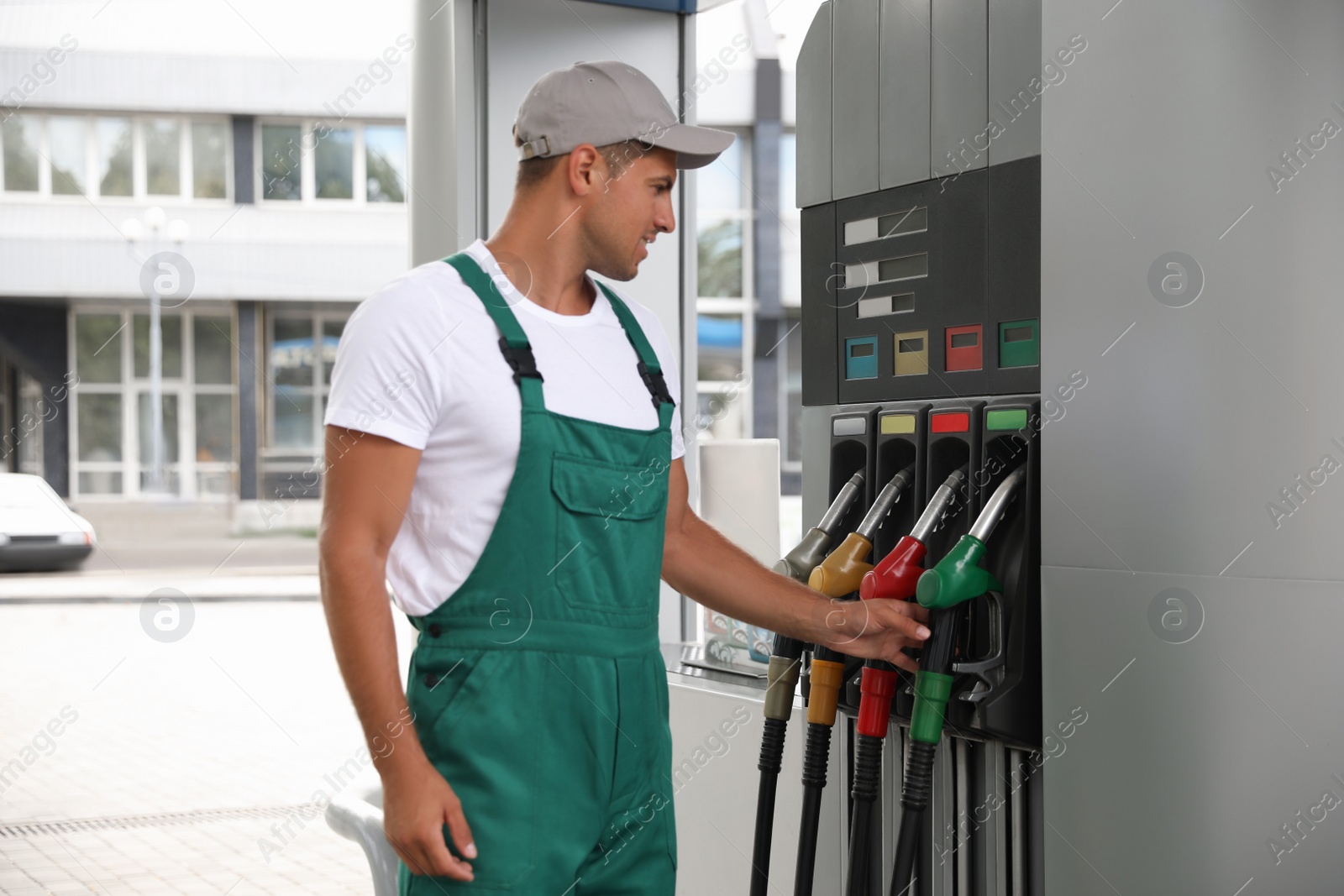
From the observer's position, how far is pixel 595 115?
4.93 ft

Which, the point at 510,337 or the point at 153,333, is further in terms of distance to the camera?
the point at 153,333

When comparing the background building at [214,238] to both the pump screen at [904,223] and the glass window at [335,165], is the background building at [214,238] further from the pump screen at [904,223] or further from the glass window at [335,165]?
the pump screen at [904,223]

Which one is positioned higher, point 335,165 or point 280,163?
point 335,165

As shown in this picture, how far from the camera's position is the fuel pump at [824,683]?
1952 mm

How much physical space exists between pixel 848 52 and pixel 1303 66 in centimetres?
85

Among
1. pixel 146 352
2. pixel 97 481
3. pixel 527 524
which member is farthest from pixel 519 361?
pixel 97 481

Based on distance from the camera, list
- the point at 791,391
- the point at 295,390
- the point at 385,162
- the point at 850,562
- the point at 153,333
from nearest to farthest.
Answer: the point at 850,562
the point at 153,333
the point at 385,162
the point at 295,390
the point at 791,391

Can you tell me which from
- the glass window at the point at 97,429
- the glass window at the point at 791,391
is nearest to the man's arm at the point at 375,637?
the glass window at the point at 791,391

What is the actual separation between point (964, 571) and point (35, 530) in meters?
11.9

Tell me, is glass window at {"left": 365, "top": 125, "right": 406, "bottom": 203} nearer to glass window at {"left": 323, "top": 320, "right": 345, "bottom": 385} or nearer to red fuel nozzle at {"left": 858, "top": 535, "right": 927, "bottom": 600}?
glass window at {"left": 323, "top": 320, "right": 345, "bottom": 385}

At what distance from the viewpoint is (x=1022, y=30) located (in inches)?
71.3

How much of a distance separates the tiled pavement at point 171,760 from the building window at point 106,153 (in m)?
5.58

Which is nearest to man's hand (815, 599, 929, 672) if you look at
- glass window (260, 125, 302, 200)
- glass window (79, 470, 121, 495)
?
glass window (260, 125, 302, 200)

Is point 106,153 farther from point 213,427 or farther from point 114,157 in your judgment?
point 213,427
